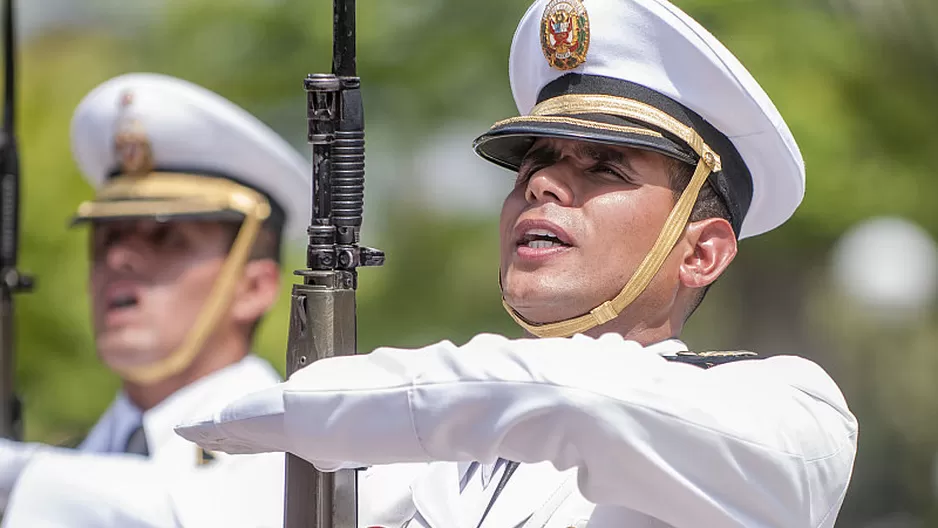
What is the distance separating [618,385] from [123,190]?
3.38 metres

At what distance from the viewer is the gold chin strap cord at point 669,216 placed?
2.79 metres

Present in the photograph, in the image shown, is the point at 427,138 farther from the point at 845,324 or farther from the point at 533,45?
the point at 533,45

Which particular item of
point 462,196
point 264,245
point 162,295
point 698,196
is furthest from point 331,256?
point 462,196

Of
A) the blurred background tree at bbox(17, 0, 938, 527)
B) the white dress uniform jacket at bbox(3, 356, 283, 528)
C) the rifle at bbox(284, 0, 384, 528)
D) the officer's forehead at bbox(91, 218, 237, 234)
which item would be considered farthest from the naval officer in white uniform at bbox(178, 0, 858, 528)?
the blurred background tree at bbox(17, 0, 938, 527)

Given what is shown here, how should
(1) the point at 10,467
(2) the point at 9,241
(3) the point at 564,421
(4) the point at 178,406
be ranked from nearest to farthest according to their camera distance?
(3) the point at 564,421, (1) the point at 10,467, (4) the point at 178,406, (2) the point at 9,241

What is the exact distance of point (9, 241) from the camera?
539cm

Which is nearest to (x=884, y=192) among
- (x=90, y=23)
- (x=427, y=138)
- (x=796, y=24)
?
(x=796, y=24)

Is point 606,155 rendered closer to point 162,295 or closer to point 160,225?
point 162,295

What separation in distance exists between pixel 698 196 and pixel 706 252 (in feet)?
0.38

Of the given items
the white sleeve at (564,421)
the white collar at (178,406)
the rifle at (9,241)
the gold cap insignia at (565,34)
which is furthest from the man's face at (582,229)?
the rifle at (9,241)

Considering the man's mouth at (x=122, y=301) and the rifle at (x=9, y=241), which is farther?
the rifle at (x=9, y=241)

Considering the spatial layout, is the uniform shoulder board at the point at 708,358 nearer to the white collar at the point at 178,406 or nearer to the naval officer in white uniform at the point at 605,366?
the naval officer in white uniform at the point at 605,366

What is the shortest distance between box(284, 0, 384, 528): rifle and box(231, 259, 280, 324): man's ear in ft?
8.30

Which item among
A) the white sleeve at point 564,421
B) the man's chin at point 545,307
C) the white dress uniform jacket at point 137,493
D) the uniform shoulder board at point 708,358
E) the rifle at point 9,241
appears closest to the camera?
the white sleeve at point 564,421
